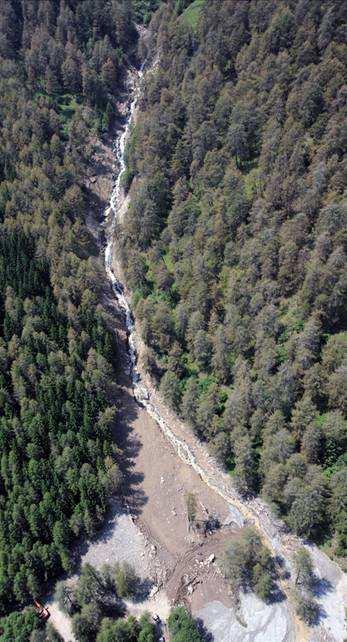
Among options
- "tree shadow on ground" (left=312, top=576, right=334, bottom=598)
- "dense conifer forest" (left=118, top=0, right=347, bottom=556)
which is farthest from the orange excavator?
"tree shadow on ground" (left=312, top=576, right=334, bottom=598)

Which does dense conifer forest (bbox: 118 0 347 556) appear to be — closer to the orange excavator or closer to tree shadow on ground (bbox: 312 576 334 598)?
tree shadow on ground (bbox: 312 576 334 598)

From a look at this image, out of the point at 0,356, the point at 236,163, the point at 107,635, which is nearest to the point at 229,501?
the point at 107,635

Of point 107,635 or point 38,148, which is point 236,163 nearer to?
point 38,148

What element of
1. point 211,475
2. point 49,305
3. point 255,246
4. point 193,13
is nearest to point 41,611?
point 211,475

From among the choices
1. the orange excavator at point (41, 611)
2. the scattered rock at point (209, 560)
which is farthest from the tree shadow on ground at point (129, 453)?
the orange excavator at point (41, 611)

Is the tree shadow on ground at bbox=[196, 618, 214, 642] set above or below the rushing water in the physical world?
below
